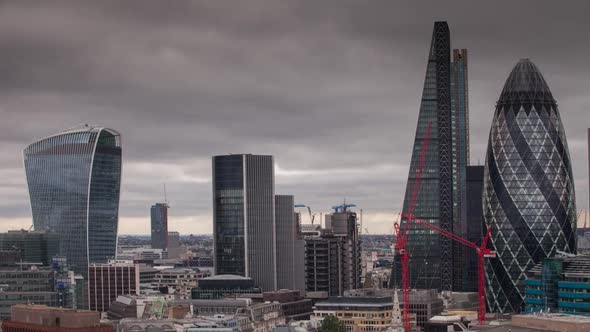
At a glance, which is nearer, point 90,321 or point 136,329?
point 90,321

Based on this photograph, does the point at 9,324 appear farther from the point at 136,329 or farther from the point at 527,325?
the point at 527,325

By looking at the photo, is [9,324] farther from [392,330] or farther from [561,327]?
[561,327]

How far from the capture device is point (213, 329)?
7003 inches

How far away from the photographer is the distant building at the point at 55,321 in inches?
6388

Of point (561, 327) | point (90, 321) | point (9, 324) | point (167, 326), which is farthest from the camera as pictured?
point (167, 326)

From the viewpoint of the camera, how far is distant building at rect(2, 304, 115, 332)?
532ft

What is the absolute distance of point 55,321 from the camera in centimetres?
16462

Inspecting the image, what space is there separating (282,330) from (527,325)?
3794 centimetres

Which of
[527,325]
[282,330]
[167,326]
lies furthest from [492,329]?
[167,326]

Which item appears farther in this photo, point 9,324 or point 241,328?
point 241,328

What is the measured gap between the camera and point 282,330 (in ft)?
599

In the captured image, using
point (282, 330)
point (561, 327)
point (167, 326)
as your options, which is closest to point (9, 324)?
point (167, 326)

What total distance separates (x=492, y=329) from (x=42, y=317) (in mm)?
54964

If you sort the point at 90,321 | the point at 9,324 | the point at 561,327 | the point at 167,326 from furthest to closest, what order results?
1. the point at 167,326
2. the point at 9,324
3. the point at 90,321
4. the point at 561,327
